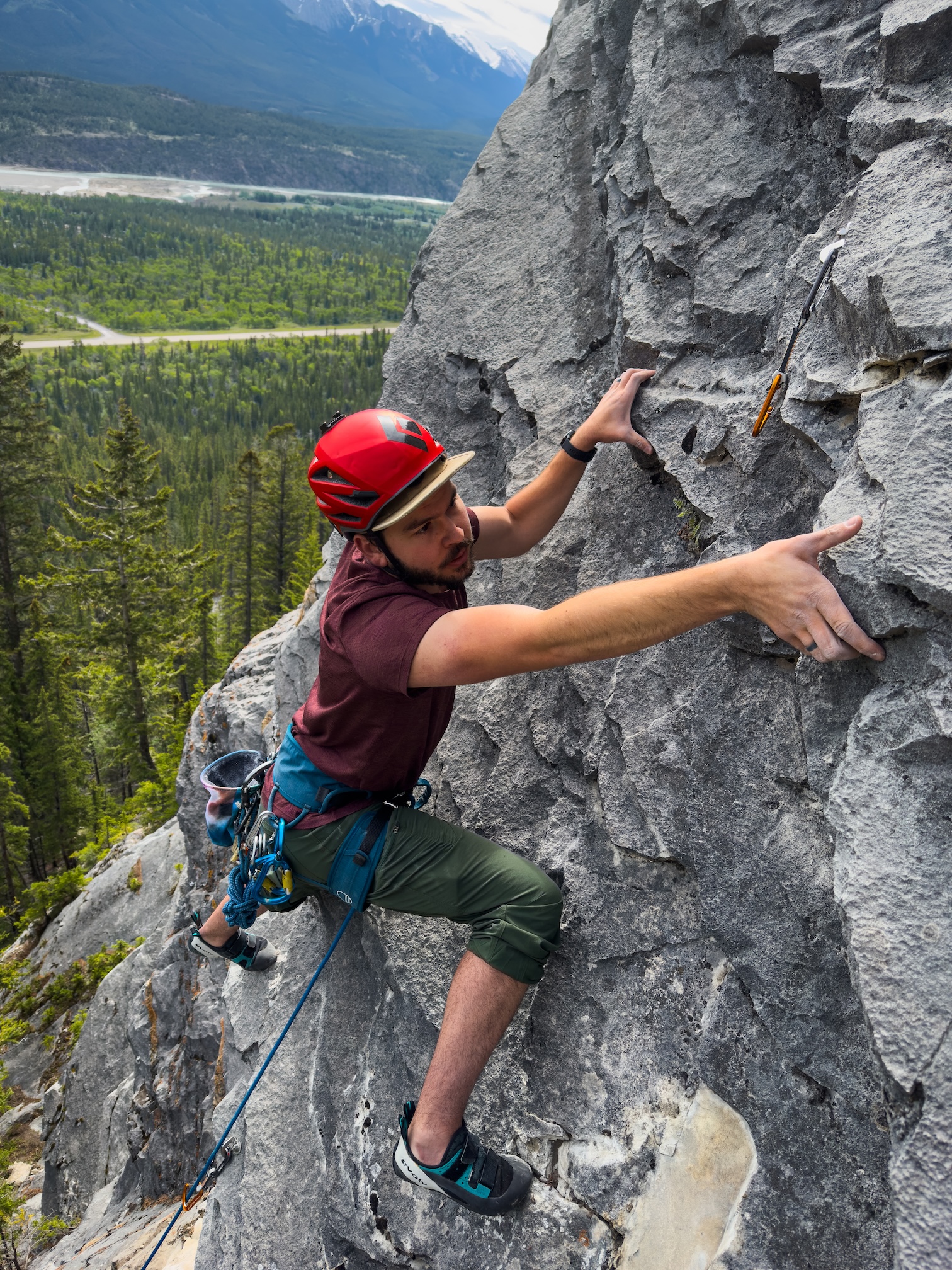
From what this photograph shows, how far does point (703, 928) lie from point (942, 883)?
1.22 meters

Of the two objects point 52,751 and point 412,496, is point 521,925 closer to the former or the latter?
point 412,496

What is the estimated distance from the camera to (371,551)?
3.67 metres

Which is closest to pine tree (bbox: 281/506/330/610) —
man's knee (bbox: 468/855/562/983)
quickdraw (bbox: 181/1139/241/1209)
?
quickdraw (bbox: 181/1139/241/1209)

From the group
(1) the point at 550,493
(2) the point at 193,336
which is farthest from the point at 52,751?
(2) the point at 193,336

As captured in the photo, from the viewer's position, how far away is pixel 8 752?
20781 mm

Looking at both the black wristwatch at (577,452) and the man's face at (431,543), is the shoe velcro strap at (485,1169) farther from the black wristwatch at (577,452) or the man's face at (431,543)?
the black wristwatch at (577,452)

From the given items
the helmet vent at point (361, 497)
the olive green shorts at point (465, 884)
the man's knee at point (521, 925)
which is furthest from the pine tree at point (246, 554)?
the man's knee at point (521, 925)

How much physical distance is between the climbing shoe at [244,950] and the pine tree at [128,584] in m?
19.8

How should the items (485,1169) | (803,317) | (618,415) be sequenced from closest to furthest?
1. (803,317)
2. (485,1169)
3. (618,415)

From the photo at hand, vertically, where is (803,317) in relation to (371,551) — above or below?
above

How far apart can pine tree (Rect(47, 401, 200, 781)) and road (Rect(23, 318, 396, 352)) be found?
127380 mm

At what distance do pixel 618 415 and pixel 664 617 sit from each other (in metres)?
1.65

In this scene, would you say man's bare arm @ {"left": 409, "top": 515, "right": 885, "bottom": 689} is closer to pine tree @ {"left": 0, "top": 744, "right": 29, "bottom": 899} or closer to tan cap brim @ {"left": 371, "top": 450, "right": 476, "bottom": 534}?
tan cap brim @ {"left": 371, "top": 450, "right": 476, "bottom": 534}

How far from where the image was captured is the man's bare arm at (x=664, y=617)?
8.64 ft
